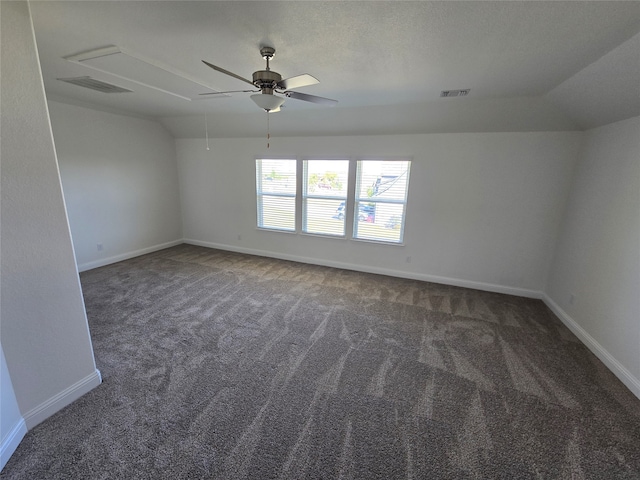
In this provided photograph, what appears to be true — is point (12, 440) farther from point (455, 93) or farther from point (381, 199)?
point (455, 93)

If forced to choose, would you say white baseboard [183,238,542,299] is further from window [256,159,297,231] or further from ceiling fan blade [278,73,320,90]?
ceiling fan blade [278,73,320,90]

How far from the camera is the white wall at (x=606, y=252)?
241 centimetres

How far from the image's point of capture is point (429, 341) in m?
2.90

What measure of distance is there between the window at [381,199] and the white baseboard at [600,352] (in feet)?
7.43

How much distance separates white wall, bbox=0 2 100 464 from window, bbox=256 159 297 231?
3.60 m

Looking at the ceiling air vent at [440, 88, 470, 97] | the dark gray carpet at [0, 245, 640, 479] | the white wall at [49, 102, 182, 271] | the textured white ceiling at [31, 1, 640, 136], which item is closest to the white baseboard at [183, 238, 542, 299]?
the dark gray carpet at [0, 245, 640, 479]

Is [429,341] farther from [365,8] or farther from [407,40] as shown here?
[365,8]

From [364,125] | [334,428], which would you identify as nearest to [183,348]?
[334,428]

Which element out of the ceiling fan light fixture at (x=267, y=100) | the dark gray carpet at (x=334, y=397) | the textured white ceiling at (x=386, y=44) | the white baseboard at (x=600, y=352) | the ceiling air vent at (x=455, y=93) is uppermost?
the ceiling air vent at (x=455, y=93)

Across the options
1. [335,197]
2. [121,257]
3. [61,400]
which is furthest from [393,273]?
[121,257]

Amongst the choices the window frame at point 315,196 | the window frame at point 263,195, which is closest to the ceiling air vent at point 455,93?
the window frame at point 315,196

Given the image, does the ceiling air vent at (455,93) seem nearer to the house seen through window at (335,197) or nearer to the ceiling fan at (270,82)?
the house seen through window at (335,197)

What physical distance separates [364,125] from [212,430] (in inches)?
161

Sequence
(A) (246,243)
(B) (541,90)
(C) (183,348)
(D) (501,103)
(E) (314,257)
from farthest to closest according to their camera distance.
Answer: (A) (246,243) < (E) (314,257) < (D) (501,103) < (B) (541,90) < (C) (183,348)
